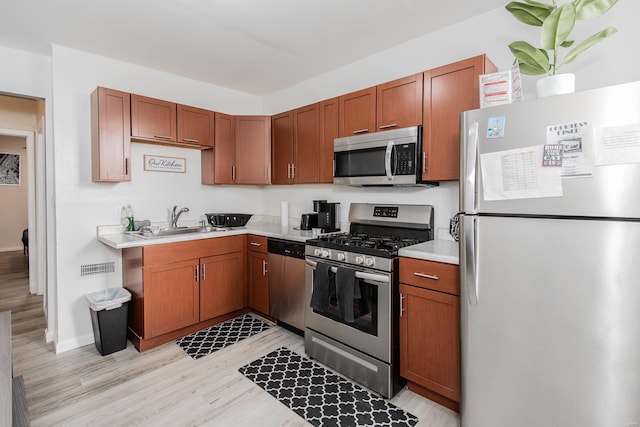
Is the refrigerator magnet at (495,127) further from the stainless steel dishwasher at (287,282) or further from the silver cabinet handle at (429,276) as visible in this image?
the stainless steel dishwasher at (287,282)

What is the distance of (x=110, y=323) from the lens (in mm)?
2666

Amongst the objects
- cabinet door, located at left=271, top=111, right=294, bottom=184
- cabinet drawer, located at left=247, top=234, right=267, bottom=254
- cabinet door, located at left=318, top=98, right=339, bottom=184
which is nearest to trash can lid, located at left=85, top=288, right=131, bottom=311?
cabinet drawer, located at left=247, top=234, right=267, bottom=254

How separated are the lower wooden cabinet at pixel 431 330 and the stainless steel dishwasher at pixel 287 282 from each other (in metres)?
1.05

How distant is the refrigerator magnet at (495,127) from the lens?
152 centimetres

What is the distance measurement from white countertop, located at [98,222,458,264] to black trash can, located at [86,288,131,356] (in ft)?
1.63

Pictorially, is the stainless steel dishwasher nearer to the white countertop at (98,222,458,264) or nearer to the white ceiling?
the white countertop at (98,222,458,264)

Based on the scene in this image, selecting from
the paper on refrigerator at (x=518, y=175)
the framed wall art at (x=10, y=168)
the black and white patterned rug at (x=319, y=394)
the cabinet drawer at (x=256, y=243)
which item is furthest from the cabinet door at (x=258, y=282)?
the framed wall art at (x=10, y=168)

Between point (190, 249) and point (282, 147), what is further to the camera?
point (282, 147)

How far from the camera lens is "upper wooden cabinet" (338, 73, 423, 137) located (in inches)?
94.1

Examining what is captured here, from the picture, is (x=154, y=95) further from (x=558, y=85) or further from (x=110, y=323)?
(x=558, y=85)

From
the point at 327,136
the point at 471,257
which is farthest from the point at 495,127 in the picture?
the point at 327,136

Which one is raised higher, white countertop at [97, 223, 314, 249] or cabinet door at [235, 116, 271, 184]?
cabinet door at [235, 116, 271, 184]

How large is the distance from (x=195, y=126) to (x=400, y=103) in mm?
2133

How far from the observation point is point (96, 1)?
2.15 m
